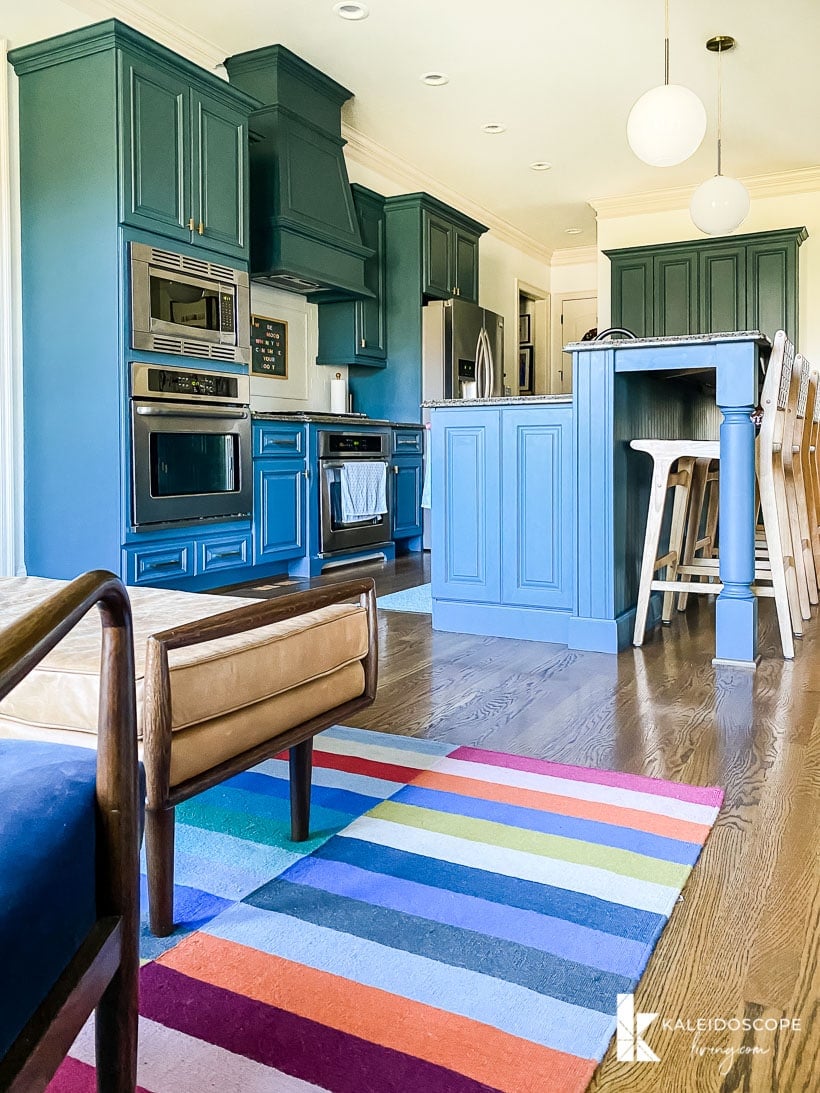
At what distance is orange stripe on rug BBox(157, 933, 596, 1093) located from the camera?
0.97 meters

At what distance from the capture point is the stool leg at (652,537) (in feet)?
10.1

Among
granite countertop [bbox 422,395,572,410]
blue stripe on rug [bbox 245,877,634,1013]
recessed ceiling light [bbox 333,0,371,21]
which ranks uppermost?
recessed ceiling light [bbox 333,0,371,21]

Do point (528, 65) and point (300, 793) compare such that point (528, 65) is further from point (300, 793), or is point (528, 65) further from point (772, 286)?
point (300, 793)

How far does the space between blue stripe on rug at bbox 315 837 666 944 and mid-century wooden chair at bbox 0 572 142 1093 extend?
65 centimetres

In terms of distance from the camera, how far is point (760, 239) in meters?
6.82

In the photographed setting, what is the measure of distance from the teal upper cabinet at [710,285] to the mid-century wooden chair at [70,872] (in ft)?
22.9

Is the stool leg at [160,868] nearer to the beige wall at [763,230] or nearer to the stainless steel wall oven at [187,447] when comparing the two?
the stainless steel wall oven at [187,447]

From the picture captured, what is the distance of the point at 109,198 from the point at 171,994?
3.36 m

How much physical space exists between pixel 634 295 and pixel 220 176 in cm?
421

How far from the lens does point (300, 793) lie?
1.56m

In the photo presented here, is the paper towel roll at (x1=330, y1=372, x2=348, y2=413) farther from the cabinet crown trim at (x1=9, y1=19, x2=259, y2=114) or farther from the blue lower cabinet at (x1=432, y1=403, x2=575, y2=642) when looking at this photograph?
the blue lower cabinet at (x1=432, y1=403, x2=575, y2=642)

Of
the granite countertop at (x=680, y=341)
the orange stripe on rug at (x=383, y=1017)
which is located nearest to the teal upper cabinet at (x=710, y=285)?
the granite countertop at (x=680, y=341)

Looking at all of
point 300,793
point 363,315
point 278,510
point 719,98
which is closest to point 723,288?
point 719,98

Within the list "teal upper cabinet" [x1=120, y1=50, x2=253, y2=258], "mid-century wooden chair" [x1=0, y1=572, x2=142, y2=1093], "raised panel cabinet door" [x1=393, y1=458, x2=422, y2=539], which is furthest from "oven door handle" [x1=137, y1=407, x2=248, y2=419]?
"mid-century wooden chair" [x1=0, y1=572, x2=142, y2=1093]
